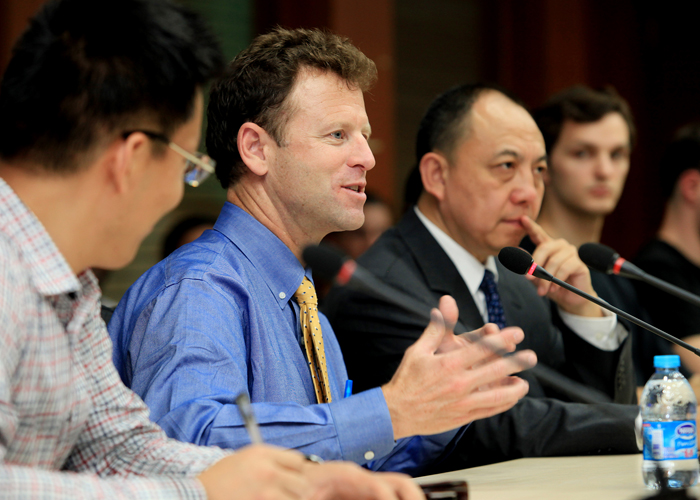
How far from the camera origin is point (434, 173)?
229cm

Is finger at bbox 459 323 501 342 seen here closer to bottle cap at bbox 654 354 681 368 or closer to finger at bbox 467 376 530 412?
finger at bbox 467 376 530 412

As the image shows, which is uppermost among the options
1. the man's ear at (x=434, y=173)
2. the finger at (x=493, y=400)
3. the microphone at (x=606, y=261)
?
the man's ear at (x=434, y=173)

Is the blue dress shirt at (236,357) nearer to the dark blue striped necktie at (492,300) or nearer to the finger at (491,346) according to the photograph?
the finger at (491,346)

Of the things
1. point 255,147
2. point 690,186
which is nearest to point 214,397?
point 255,147

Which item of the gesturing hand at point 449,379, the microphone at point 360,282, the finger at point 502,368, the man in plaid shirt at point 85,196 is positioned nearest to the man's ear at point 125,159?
the man in plaid shirt at point 85,196

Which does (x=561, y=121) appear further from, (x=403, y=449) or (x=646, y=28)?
(x=646, y=28)

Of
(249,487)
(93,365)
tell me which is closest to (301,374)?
(93,365)

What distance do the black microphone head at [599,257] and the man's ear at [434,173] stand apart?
0.73m

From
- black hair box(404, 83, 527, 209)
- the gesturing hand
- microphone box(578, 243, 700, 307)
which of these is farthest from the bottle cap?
black hair box(404, 83, 527, 209)

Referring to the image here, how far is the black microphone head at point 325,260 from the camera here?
1255mm

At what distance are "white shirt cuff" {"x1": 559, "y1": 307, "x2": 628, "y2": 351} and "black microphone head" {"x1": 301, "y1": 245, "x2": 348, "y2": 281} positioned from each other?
114cm

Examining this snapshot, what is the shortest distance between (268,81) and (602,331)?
1148mm

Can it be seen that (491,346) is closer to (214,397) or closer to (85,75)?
(214,397)

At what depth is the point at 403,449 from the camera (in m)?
1.63
